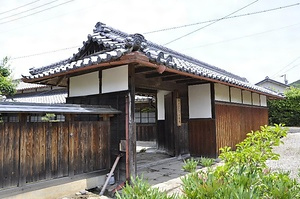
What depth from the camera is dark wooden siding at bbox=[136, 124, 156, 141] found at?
52.3 ft

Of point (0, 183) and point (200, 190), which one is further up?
point (200, 190)

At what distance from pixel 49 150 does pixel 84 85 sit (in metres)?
2.71

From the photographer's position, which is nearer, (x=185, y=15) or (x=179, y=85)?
(x=179, y=85)

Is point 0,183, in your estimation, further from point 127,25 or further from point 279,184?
point 127,25

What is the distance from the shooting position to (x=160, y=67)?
17.5ft

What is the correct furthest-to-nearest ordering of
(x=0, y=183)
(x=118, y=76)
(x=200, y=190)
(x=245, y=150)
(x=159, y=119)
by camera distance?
(x=159, y=119) < (x=118, y=76) < (x=0, y=183) < (x=245, y=150) < (x=200, y=190)

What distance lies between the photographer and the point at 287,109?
61.7 ft

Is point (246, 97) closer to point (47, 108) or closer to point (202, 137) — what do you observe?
point (202, 137)

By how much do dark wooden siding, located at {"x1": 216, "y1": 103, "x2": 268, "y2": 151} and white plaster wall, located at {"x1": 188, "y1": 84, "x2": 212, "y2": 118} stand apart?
45 cm

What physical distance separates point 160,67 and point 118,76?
135cm

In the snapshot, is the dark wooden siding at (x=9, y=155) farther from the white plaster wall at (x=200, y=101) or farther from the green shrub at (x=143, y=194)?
the white plaster wall at (x=200, y=101)

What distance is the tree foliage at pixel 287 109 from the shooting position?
1850 cm

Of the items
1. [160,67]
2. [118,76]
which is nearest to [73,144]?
[118,76]

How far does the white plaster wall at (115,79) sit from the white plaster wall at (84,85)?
14.0 inches
